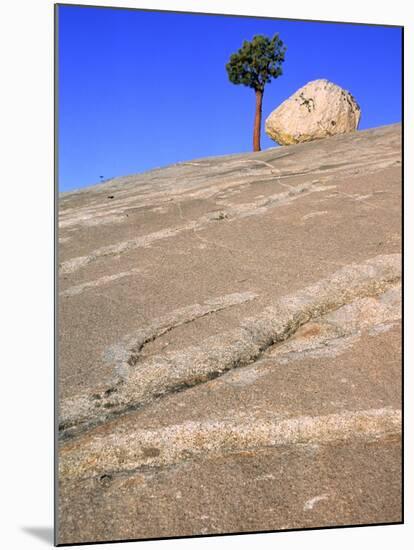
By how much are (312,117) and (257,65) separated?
4.60 meters

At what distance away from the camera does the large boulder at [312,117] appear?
6.65 metres

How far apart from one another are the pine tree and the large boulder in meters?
1.52

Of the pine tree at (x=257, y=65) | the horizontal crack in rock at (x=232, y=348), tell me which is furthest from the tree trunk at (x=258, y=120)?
the horizontal crack in rock at (x=232, y=348)

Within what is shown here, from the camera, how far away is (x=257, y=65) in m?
4.09

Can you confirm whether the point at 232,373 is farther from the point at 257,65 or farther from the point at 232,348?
the point at 257,65

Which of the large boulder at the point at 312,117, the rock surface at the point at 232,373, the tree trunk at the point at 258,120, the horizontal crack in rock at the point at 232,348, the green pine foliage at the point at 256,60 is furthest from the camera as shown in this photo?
the large boulder at the point at 312,117

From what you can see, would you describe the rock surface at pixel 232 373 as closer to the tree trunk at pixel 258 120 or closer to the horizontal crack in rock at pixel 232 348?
the horizontal crack in rock at pixel 232 348

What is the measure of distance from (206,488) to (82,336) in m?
1.16

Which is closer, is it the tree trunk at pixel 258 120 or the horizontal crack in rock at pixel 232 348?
the horizontal crack in rock at pixel 232 348

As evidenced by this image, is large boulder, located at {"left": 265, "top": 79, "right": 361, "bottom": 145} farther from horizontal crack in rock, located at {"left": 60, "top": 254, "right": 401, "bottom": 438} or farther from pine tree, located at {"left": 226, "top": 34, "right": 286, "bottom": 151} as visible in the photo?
horizontal crack in rock, located at {"left": 60, "top": 254, "right": 401, "bottom": 438}

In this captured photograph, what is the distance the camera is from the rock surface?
3344 millimetres

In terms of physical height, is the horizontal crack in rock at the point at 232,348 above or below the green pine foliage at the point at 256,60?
below

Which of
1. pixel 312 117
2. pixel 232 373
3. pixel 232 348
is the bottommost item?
pixel 232 373

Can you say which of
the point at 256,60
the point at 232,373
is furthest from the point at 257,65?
the point at 232,373
